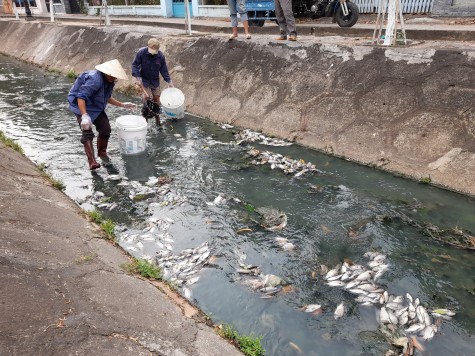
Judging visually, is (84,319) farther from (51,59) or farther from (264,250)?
(51,59)

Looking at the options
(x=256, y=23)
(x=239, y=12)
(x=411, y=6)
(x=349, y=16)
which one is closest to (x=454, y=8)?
(x=411, y=6)

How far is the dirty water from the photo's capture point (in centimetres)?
432

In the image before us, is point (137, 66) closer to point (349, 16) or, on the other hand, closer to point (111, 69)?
point (111, 69)

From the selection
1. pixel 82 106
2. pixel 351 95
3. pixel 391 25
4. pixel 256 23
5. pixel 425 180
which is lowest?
pixel 425 180

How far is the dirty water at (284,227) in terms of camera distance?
432 centimetres

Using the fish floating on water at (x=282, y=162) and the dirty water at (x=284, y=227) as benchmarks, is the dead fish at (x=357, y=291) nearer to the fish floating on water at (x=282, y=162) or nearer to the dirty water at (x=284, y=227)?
the dirty water at (x=284, y=227)

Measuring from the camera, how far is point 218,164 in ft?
27.6

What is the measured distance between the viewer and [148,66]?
9914mm

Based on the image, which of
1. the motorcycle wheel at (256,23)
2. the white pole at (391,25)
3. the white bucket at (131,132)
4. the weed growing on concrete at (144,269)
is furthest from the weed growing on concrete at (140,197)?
the motorcycle wheel at (256,23)


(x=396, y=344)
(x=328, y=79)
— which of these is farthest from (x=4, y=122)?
(x=396, y=344)

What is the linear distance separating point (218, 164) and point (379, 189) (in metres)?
3.53

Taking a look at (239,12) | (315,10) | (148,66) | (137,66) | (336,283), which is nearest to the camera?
(336,283)

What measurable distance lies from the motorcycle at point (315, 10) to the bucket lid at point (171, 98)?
7534mm

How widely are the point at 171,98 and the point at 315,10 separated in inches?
325
